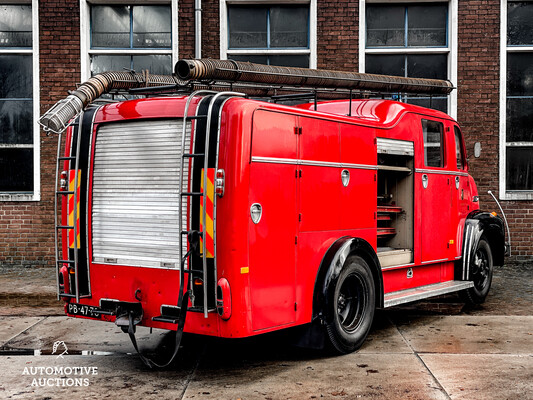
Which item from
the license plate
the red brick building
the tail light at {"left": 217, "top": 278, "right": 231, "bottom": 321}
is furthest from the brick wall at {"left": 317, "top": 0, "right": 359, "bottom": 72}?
the tail light at {"left": 217, "top": 278, "right": 231, "bottom": 321}

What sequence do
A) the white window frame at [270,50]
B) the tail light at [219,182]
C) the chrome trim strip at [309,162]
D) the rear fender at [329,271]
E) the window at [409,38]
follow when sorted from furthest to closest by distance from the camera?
the window at [409,38] → the white window frame at [270,50] → the rear fender at [329,271] → the chrome trim strip at [309,162] → the tail light at [219,182]

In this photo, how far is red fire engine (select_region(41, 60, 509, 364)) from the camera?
5.36 meters

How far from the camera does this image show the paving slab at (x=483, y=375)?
518cm

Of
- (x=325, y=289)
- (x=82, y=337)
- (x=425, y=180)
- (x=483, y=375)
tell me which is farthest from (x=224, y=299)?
(x=425, y=180)

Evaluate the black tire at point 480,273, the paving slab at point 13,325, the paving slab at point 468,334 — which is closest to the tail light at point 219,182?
the paving slab at point 468,334

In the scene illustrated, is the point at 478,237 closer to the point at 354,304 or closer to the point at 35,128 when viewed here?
the point at 354,304

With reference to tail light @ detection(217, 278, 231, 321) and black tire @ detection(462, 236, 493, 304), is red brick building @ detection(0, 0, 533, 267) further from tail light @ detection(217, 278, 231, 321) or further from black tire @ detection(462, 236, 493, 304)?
tail light @ detection(217, 278, 231, 321)

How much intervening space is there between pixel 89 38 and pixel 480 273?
28.8 feet

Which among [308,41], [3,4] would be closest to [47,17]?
[3,4]

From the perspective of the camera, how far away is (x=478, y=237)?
29.3 feet

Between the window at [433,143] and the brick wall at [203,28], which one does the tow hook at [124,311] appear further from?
the brick wall at [203,28]

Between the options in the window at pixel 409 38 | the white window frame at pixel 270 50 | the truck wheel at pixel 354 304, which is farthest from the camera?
the window at pixel 409 38

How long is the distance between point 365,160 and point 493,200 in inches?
274

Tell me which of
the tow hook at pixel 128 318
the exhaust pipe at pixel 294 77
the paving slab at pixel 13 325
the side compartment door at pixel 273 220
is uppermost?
the exhaust pipe at pixel 294 77
